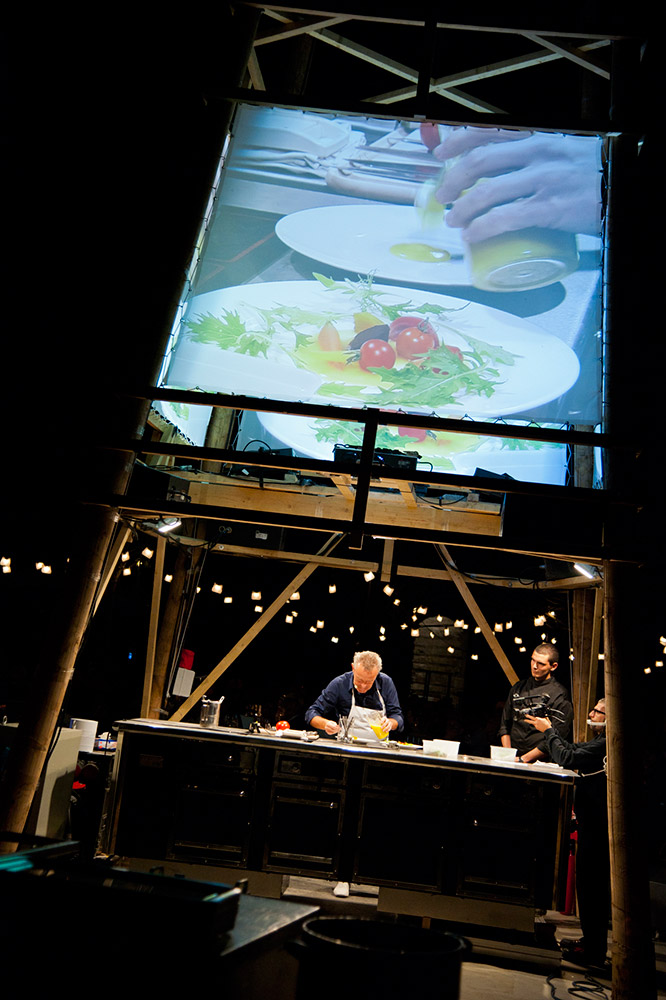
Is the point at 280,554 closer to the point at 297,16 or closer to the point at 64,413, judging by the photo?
the point at 297,16

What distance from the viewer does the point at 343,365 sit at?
6.12m

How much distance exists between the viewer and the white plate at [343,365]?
19.5 ft

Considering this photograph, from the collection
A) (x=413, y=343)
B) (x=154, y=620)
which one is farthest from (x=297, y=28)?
(x=154, y=620)

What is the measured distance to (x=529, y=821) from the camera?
6113 millimetres

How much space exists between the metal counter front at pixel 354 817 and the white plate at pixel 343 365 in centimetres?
289

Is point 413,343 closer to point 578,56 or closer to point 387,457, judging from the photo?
point 387,457

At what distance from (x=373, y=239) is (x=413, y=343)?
115 centimetres

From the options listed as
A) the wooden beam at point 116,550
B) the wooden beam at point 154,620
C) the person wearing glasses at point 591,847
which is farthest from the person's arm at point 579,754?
the wooden beam at point 154,620

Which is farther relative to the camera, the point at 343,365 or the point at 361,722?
the point at 361,722

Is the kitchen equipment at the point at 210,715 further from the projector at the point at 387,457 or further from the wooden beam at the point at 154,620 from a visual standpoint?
the wooden beam at the point at 154,620

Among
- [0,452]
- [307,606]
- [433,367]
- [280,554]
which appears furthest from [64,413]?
[433,367]

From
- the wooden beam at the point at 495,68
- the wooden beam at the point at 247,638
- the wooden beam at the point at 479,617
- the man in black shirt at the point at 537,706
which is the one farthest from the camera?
the wooden beam at the point at 247,638

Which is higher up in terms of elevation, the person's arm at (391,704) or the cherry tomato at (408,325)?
the cherry tomato at (408,325)

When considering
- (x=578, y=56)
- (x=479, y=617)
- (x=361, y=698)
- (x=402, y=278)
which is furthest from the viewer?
(x=479, y=617)
